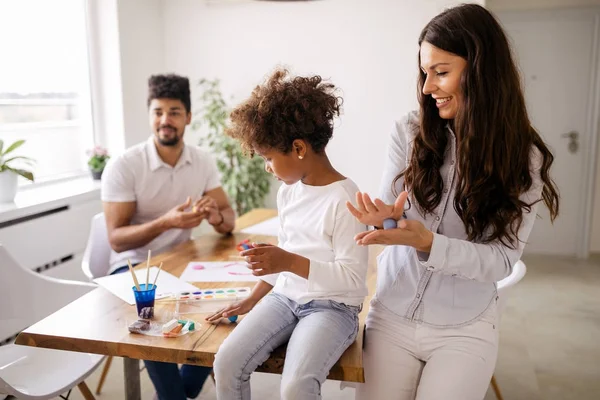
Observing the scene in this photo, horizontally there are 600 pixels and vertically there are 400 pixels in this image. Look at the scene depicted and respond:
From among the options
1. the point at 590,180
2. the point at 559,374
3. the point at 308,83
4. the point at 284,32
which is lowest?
the point at 559,374

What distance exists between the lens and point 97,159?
140 inches

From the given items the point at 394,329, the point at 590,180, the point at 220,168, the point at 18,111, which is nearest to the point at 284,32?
the point at 220,168

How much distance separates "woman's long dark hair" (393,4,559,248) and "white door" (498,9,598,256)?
3.64 m

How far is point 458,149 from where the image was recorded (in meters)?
1.41

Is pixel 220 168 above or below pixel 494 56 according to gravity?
below

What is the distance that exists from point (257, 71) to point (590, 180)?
317cm

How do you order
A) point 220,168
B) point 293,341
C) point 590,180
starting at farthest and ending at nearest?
point 590,180, point 220,168, point 293,341

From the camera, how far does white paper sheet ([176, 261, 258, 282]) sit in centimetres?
177

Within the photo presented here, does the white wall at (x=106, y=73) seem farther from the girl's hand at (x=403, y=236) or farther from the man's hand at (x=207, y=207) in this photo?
the girl's hand at (x=403, y=236)

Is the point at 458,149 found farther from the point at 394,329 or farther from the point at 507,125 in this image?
the point at 394,329

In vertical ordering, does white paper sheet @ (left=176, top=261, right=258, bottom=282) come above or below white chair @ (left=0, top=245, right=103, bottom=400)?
above

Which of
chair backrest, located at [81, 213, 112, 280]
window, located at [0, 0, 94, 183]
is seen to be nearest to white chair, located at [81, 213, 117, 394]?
chair backrest, located at [81, 213, 112, 280]

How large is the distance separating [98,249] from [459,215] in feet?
5.70

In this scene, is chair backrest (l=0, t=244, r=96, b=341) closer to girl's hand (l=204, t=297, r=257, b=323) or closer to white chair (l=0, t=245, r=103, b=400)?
white chair (l=0, t=245, r=103, b=400)
